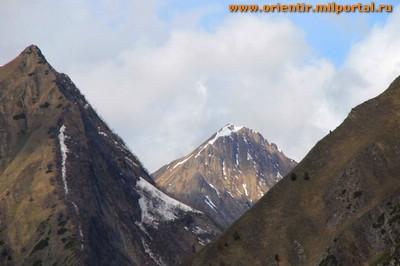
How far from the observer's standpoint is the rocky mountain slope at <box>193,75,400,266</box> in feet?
452

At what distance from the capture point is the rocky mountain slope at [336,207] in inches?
5418

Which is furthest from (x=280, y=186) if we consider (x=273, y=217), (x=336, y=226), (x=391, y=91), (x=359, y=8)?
(x=359, y=8)

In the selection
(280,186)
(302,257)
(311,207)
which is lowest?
(302,257)

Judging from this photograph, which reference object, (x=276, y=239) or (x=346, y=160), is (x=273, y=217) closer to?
(x=276, y=239)

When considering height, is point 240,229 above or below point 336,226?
above

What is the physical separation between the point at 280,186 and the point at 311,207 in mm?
13567

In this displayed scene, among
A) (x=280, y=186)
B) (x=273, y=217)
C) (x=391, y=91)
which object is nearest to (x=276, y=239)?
(x=273, y=217)

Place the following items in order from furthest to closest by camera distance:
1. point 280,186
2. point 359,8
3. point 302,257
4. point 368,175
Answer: point 280,186, point 368,175, point 302,257, point 359,8

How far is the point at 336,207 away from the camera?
508 ft

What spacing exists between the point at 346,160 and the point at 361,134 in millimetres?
10408

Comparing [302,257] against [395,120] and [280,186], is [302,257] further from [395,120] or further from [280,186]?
[395,120]

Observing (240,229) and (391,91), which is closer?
(240,229)

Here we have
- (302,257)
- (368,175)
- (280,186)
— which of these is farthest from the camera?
(280,186)

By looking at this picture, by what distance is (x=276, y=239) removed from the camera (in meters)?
156
